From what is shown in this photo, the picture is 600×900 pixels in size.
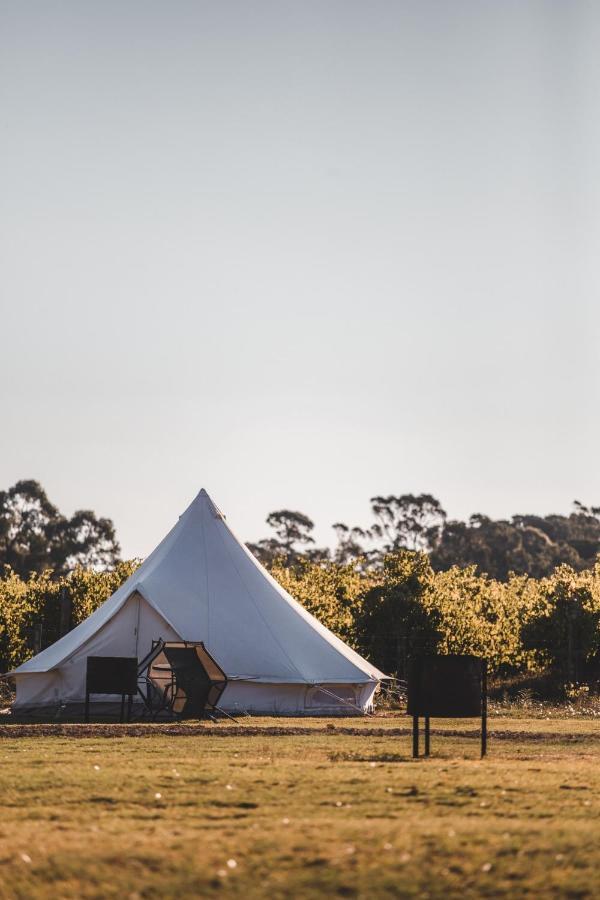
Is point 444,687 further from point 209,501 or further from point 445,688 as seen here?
point 209,501

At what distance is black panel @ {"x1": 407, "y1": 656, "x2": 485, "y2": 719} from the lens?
11.7m

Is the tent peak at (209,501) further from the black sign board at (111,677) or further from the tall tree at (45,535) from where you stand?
the tall tree at (45,535)

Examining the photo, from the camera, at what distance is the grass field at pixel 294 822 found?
561cm

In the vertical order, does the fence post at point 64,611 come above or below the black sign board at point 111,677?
above

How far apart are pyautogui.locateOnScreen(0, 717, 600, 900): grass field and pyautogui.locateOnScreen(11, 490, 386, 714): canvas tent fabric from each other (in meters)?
7.49

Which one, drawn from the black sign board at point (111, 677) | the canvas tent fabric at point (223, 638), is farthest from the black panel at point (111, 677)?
the canvas tent fabric at point (223, 638)

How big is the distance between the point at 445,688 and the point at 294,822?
480cm

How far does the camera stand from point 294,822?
7.16 m

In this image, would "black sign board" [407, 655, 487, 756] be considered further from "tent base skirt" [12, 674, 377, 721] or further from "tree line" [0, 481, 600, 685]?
"tree line" [0, 481, 600, 685]

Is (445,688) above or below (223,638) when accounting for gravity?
below

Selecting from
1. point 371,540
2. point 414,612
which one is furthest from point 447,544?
point 414,612

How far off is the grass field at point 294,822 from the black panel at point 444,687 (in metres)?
0.47

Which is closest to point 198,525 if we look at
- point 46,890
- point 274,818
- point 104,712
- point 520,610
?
point 104,712

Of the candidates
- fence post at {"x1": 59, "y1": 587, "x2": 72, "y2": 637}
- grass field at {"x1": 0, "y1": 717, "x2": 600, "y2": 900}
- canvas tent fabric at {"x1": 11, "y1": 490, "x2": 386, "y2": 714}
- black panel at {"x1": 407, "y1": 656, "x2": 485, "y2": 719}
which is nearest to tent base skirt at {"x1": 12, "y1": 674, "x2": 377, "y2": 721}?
canvas tent fabric at {"x1": 11, "y1": 490, "x2": 386, "y2": 714}
